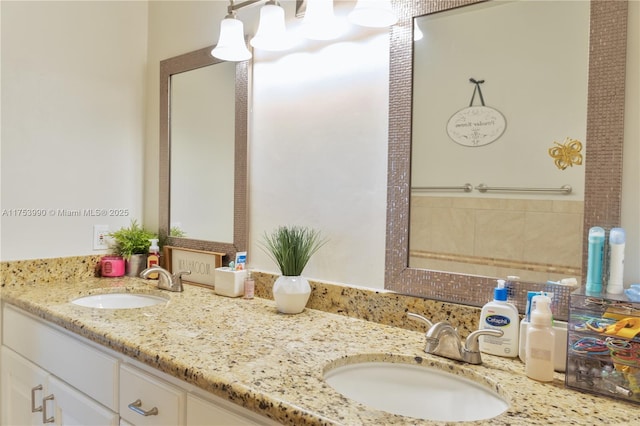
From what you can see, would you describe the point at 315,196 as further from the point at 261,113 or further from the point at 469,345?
the point at 469,345

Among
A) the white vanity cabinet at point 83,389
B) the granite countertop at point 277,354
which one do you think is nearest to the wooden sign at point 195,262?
the granite countertop at point 277,354

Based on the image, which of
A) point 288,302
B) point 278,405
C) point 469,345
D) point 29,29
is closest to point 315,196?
point 288,302

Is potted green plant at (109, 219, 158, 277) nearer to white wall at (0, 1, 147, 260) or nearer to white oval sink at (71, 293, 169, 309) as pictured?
white wall at (0, 1, 147, 260)

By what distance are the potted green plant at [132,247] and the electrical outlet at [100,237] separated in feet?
0.09

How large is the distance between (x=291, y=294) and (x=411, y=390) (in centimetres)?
47

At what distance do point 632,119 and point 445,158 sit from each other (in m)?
0.42

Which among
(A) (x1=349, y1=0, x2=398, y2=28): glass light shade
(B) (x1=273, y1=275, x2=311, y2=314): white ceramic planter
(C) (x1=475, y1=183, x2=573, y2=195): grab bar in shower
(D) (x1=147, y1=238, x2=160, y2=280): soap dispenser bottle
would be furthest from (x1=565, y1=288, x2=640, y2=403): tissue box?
(D) (x1=147, y1=238, x2=160, y2=280): soap dispenser bottle

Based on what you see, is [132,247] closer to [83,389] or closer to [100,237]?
[100,237]

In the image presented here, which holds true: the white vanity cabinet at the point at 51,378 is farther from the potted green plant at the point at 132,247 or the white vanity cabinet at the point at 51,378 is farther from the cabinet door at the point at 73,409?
the potted green plant at the point at 132,247

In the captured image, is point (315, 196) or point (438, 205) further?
point (315, 196)

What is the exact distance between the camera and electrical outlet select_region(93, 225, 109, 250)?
187cm

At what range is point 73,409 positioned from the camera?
4.07ft

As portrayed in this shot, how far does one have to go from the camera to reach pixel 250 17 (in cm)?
162

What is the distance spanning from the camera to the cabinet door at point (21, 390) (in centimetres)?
139
